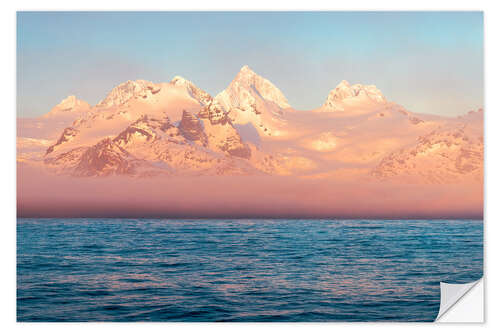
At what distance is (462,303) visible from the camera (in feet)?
24.1

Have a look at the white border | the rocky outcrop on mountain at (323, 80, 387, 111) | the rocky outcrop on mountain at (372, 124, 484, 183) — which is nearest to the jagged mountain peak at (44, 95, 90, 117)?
the white border

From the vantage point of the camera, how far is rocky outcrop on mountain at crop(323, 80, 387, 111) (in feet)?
26.9

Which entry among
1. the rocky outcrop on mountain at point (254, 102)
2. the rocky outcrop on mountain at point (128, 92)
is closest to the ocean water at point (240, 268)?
the rocky outcrop on mountain at point (254, 102)

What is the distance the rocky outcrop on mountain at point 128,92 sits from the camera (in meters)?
8.31

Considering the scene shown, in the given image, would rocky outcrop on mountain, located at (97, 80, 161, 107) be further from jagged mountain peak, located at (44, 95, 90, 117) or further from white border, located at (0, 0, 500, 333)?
white border, located at (0, 0, 500, 333)

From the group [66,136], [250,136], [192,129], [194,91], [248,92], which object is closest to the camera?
[248,92]

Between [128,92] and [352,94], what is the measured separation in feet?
11.9

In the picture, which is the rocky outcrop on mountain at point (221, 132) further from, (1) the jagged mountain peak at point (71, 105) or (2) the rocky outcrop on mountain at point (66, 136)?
(2) the rocky outcrop on mountain at point (66, 136)

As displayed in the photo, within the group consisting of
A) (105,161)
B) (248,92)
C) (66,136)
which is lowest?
(105,161)

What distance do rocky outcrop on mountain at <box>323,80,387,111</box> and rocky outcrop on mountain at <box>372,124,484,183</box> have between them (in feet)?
3.37
